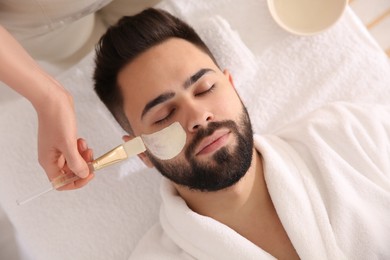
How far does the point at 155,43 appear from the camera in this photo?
110cm

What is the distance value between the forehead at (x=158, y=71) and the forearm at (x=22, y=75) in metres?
0.18

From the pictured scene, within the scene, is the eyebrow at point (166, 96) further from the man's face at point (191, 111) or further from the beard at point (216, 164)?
the beard at point (216, 164)

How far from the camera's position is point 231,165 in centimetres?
100

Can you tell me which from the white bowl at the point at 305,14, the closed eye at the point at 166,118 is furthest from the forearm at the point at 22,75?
the white bowl at the point at 305,14

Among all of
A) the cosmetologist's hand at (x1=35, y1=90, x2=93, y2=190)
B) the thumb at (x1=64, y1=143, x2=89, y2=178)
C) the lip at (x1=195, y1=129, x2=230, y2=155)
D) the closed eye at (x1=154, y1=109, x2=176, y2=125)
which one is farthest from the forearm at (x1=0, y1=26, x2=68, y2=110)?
the lip at (x1=195, y1=129, x2=230, y2=155)

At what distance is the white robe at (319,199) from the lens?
3.48 feet

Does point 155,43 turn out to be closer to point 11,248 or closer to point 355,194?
point 355,194

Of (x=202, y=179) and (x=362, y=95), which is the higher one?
(x=202, y=179)

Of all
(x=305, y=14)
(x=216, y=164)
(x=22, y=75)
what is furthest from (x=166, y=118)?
(x=305, y=14)

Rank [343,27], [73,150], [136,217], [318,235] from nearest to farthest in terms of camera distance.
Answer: [73,150] → [318,235] → [136,217] → [343,27]

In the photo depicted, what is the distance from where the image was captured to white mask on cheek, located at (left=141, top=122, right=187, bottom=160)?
0.91 metres

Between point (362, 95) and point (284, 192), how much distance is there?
483 mm

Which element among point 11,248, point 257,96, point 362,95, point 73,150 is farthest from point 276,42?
point 11,248

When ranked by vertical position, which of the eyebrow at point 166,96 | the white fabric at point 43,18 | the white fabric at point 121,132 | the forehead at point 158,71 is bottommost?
the white fabric at point 121,132
